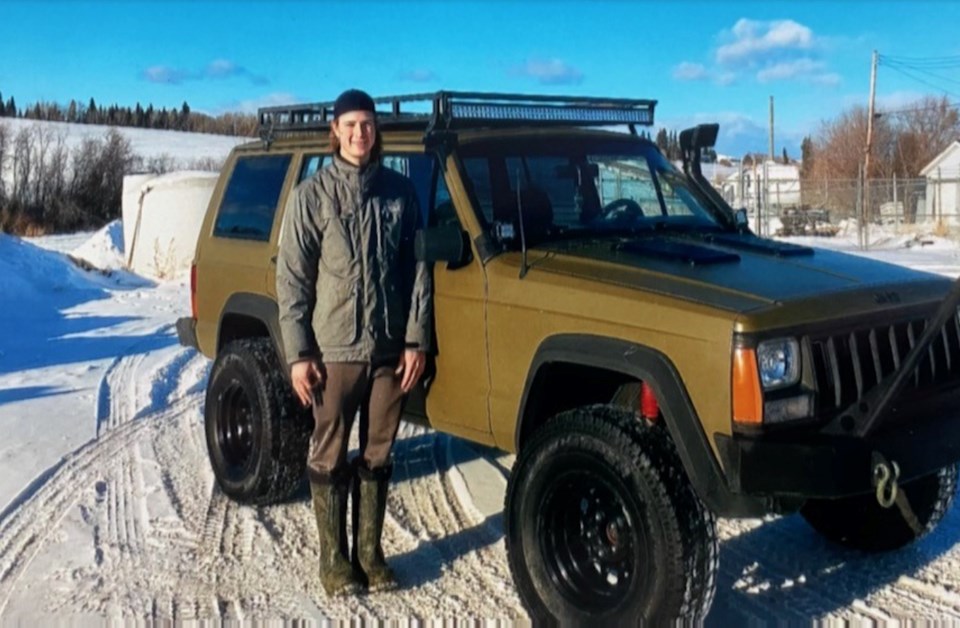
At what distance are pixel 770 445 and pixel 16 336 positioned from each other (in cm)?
1004

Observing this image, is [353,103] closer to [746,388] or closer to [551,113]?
[551,113]

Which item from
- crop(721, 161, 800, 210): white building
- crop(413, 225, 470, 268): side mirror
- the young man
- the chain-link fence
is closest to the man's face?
the young man

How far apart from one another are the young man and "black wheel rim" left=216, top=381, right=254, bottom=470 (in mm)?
1505

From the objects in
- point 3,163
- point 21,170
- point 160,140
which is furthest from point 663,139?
point 160,140

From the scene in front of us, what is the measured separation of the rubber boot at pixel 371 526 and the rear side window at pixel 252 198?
1.82 metres

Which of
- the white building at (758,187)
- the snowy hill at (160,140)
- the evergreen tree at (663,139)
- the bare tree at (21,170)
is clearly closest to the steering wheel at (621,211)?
the evergreen tree at (663,139)

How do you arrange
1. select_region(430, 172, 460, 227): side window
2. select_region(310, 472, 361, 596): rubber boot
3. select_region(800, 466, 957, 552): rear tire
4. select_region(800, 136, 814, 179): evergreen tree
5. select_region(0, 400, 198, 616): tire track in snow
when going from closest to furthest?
select_region(310, 472, 361, 596): rubber boot < select_region(800, 466, 957, 552): rear tire < select_region(430, 172, 460, 227): side window < select_region(0, 400, 198, 616): tire track in snow < select_region(800, 136, 814, 179): evergreen tree

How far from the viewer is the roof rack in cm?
489

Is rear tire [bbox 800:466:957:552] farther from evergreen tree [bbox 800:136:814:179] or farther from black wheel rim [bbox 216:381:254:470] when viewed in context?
evergreen tree [bbox 800:136:814:179]

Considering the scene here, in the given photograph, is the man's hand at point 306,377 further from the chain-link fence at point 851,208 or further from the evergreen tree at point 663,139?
the chain-link fence at point 851,208

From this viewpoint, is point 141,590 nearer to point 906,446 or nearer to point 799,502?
point 799,502

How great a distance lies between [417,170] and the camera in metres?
4.87

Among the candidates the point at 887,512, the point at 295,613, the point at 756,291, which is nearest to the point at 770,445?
the point at 756,291

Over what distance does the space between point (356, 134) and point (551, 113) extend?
155 centimetres
